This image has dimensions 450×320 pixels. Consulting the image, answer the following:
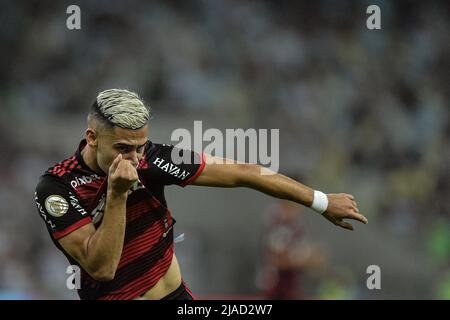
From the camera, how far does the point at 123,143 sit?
414 centimetres

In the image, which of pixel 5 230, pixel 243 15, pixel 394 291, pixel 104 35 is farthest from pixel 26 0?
pixel 394 291

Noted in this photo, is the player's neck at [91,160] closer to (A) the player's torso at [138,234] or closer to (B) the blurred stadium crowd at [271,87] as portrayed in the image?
(A) the player's torso at [138,234]

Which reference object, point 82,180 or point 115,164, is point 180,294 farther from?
point 115,164

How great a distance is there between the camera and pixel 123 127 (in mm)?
4133

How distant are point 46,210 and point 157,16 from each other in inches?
391

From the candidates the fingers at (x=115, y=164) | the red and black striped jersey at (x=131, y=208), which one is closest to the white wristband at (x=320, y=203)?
the red and black striped jersey at (x=131, y=208)

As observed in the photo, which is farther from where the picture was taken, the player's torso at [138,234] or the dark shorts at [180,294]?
the dark shorts at [180,294]

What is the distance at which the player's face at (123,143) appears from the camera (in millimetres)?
4141

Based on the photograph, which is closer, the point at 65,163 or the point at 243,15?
the point at 65,163
